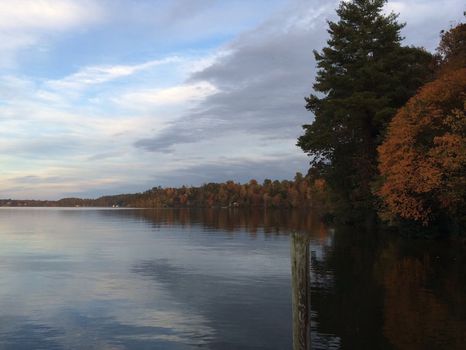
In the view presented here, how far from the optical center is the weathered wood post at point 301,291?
1105cm

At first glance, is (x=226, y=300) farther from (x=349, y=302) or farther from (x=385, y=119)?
(x=385, y=119)

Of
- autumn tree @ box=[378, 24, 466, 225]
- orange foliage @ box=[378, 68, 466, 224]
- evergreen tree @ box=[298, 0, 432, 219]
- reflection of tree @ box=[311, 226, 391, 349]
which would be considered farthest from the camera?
evergreen tree @ box=[298, 0, 432, 219]

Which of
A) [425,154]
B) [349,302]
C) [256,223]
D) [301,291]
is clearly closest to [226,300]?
[349,302]

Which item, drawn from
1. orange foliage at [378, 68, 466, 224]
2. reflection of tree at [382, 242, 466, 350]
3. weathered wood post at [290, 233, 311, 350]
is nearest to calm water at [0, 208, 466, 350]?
reflection of tree at [382, 242, 466, 350]

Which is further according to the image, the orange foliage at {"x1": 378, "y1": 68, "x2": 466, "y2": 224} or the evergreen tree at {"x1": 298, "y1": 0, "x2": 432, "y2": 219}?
the evergreen tree at {"x1": 298, "y1": 0, "x2": 432, "y2": 219}

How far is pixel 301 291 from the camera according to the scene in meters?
11.2

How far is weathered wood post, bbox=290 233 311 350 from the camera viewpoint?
11047mm

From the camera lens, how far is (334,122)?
188ft

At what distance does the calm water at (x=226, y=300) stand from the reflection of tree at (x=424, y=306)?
42 millimetres

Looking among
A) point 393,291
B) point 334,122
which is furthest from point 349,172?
point 393,291

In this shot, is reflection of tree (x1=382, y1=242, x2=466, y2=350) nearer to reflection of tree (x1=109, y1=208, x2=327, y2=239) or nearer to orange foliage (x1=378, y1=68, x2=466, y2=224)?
orange foliage (x1=378, y1=68, x2=466, y2=224)

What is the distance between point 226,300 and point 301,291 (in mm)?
10796

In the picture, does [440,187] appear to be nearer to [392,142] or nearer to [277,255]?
[392,142]

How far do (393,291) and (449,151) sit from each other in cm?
1545
